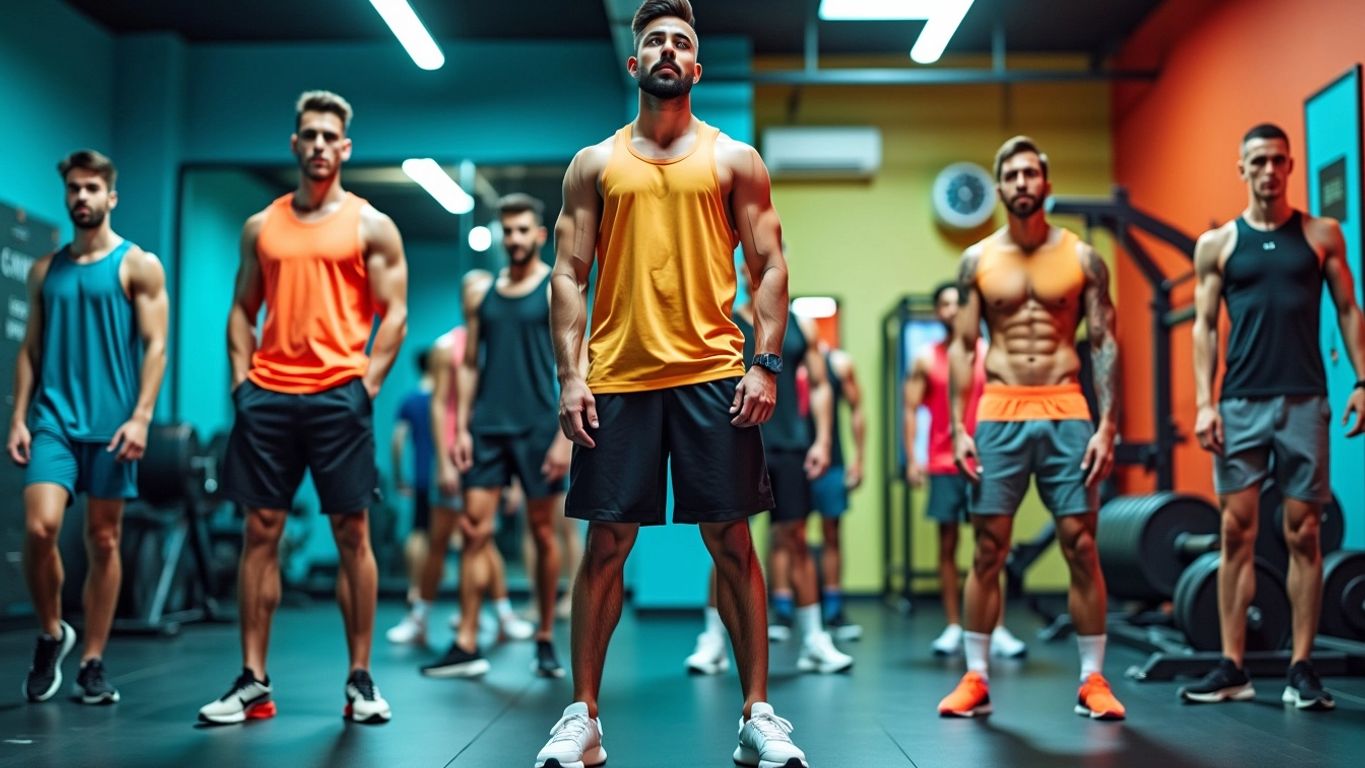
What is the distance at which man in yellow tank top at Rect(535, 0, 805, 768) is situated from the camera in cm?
263

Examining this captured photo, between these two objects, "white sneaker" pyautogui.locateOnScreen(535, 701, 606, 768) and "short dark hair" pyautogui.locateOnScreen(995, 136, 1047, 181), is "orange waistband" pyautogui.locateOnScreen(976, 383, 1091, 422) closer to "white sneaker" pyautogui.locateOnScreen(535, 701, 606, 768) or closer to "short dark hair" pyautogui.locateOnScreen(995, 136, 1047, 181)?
"short dark hair" pyautogui.locateOnScreen(995, 136, 1047, 181)

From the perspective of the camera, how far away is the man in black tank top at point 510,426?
441cm

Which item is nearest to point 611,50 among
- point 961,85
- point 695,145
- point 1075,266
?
point 961,85

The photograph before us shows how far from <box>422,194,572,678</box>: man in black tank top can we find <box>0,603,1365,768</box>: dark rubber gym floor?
26 centimetres

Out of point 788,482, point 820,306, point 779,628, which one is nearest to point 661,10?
point 788,482

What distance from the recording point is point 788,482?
479 cm

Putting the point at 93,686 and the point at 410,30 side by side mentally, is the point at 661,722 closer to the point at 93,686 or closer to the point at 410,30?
the point at 93,686

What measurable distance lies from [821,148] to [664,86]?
5761mm

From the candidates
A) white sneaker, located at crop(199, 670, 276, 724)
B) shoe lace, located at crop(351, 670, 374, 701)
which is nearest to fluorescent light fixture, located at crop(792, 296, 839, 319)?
Answer: shoe lace, located at crop(351, 670, 374, 701)

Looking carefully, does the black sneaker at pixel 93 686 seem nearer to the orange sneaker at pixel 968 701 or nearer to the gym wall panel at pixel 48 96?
the orange sneaker at pixel 968 701

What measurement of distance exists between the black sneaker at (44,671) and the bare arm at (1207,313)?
11.2ft

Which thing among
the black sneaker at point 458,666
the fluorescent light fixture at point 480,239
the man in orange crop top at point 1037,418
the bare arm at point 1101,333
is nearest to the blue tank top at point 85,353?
the black sneaker at point 458,666

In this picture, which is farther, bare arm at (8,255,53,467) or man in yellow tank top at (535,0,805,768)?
bare arm at (8,255,53,467)

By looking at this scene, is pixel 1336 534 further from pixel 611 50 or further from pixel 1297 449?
pixel 611 50
